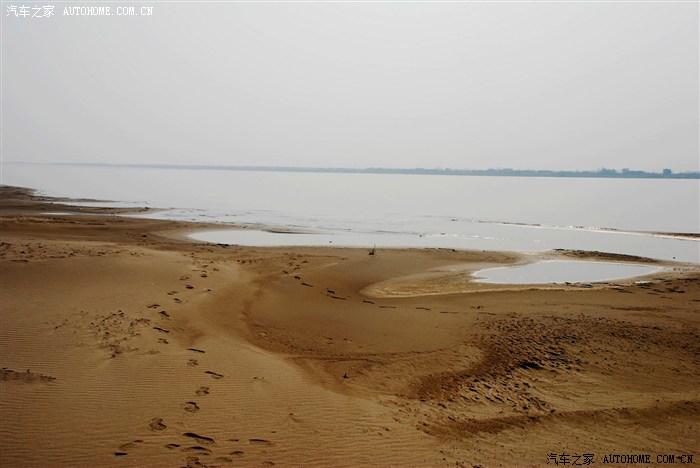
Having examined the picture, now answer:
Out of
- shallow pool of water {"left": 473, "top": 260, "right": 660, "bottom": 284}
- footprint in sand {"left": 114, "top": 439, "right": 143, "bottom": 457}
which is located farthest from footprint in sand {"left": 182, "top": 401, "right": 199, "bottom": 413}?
shallow pool of water {"left": 473, "top": 260, "right": 660, "bottom": 284}

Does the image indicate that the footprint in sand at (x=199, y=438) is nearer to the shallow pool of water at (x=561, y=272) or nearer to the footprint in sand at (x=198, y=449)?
the footprint in sand at (x=198, y=449)

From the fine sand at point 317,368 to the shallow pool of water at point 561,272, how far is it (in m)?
2.59

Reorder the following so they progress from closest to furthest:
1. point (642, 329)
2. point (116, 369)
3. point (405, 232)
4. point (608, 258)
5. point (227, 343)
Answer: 1. point (116, 369)
2. point (227, 343)
3. point (642, 329)
4. point (608, 258)
5. point (405, 232)

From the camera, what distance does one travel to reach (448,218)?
161 ft

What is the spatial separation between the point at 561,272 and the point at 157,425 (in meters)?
21.1

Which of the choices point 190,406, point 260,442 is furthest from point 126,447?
point 260,442

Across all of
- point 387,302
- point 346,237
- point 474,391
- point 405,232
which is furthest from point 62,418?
point 405,232

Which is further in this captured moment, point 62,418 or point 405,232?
point 405,232

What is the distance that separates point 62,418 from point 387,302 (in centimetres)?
1075

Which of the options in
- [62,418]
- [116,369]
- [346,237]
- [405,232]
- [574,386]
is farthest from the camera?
[405,232]

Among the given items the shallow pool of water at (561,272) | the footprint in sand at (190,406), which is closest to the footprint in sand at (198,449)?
the footprint in sand at (190,406)

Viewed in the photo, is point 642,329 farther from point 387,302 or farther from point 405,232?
point 405,232

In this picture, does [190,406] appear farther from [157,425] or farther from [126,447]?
[126,447]

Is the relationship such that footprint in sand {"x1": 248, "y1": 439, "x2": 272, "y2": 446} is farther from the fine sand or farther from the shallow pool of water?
the shallow pool of water
